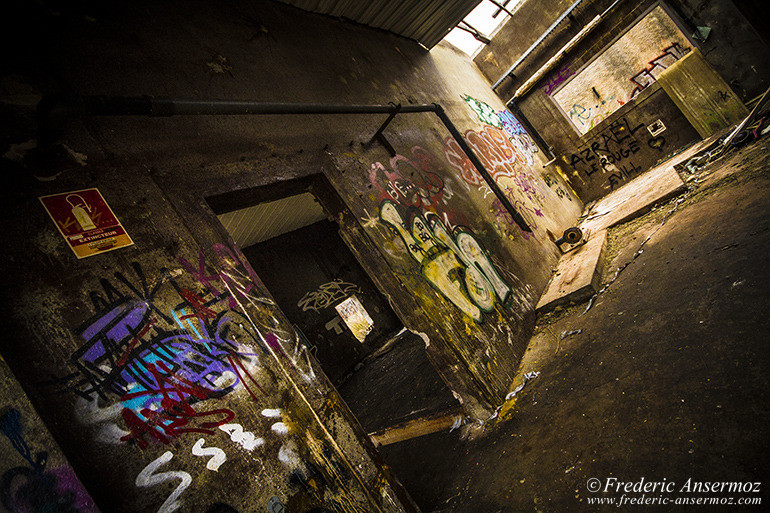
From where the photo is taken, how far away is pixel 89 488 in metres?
1.45

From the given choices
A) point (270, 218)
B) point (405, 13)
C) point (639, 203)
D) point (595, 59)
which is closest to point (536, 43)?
point (595, 59)

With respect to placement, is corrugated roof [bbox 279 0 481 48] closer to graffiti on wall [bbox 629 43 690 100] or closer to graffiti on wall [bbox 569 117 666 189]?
graffiti on wall [bbox 569 117 666 189]

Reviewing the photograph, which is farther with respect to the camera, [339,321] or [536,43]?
[536,43]

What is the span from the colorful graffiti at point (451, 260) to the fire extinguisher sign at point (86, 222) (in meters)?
2.29

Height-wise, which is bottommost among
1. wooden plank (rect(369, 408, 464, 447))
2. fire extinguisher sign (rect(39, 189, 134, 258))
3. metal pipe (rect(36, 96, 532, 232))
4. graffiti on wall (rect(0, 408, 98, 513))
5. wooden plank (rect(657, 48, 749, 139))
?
wooden plank (rect(369, 408, 464, 447))

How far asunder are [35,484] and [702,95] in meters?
11.5

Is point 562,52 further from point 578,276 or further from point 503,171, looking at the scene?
point 578,276

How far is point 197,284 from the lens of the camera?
2.12 meters

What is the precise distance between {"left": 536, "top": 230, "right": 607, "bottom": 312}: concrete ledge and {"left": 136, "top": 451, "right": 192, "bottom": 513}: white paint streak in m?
4.16

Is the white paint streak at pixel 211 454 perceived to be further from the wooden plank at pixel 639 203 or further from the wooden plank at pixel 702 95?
the wooden plank at pixel 702 95

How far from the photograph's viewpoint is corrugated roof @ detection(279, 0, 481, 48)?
452cm

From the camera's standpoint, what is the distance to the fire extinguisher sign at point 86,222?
1806 mm

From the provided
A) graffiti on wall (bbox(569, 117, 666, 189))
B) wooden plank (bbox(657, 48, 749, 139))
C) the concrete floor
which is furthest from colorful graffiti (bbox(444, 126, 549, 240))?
wooden plank (bbox(657, 48, 749, 139))

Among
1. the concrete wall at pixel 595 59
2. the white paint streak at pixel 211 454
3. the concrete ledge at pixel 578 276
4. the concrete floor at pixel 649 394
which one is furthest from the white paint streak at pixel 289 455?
the concrete wall at pixel 595 59
